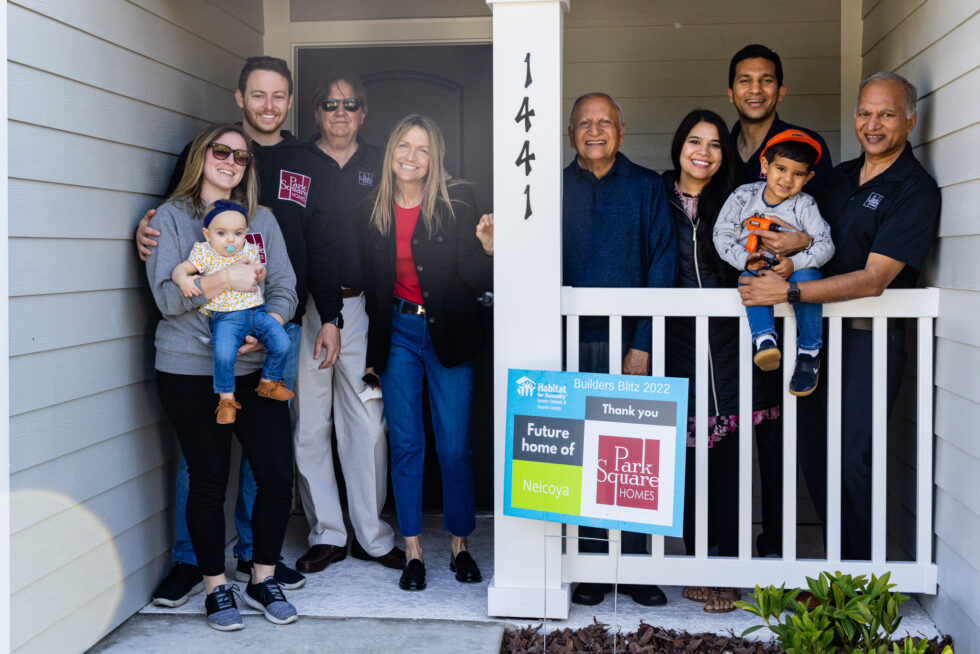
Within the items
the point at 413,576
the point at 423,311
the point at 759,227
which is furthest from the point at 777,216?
the point at 413,576

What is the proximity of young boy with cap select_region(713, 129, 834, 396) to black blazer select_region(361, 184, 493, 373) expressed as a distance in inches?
34.5

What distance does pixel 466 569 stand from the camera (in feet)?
11.4

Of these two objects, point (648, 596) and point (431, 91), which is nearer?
point (648, 596)

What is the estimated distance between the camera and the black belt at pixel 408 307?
3398 mm

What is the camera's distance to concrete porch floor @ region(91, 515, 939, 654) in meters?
2.98

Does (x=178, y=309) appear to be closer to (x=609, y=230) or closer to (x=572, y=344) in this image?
(x=572, y=344)

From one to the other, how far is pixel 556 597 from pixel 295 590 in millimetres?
975

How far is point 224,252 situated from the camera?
2955 mm

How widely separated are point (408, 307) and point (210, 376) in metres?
0.74

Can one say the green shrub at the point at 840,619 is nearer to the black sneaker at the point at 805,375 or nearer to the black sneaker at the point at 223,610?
the black sneaker at the point at 805,375

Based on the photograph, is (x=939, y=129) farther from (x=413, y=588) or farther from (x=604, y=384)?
(x=413, y=588)

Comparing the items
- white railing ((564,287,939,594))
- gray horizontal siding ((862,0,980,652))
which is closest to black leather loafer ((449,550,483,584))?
white railing ((564,287,939,594))

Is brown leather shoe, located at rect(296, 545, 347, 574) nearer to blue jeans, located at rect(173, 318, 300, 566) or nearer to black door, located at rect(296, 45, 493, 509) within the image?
blue jeans, located at rect(173, 318, 300, 566)

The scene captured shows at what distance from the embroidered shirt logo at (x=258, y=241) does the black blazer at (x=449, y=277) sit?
0.44m
